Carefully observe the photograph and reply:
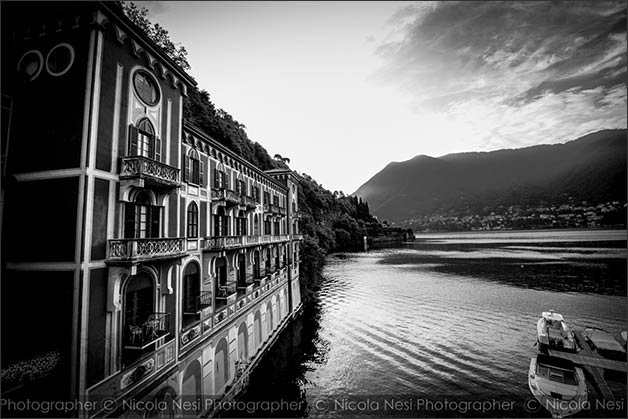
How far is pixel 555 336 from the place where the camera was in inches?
891

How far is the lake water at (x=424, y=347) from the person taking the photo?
18578mm

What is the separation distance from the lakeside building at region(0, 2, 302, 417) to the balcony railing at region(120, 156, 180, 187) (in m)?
0.04

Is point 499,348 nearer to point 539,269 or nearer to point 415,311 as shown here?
point 415,311

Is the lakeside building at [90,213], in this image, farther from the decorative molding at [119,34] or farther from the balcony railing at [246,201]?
the balcony railing at [246,201]

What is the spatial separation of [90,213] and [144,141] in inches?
156

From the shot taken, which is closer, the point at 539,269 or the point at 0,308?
the point at 0,308

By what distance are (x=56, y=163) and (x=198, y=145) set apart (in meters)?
7.59

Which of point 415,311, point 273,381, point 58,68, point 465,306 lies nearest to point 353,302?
point 415,311

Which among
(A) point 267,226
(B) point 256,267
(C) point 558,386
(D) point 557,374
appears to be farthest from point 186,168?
(D) point 557,374

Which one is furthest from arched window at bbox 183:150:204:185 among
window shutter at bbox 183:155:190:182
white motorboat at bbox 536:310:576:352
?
white motorboat at bbox 536:310:576:352

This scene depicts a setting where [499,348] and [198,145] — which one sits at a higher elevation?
[198,145]

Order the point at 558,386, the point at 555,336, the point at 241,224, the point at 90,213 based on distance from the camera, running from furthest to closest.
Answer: the point at 555,336 → the point at 241,224 → the point at 558,386 → the point at 90,213

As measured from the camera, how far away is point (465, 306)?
39.9 meters

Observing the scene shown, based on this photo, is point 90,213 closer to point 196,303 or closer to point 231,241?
point 196,303
